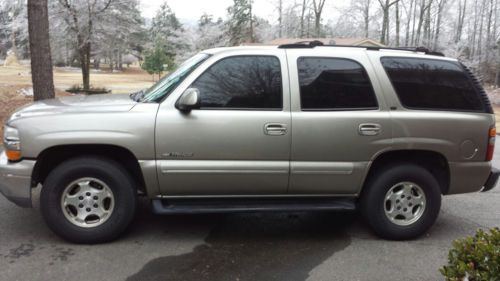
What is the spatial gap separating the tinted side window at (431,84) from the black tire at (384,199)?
0.66 m

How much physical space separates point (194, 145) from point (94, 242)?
130 cm

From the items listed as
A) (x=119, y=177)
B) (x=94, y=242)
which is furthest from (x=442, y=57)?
(x=94, y=242)

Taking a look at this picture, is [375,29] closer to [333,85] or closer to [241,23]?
[241,23]

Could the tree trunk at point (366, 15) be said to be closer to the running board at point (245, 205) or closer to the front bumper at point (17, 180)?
the running board at point (245, 205)

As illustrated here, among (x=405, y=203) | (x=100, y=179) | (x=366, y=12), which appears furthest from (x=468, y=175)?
(x=366, y=12)

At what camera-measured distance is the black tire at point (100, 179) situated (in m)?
4.00

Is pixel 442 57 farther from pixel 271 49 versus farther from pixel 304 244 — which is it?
pixel 304 244

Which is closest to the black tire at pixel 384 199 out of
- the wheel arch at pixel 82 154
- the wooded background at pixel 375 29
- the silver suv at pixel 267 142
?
the silver suv at pixel 267 142

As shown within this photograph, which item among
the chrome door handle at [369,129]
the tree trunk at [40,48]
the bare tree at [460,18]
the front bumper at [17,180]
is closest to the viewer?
the front bumper at [17,180]

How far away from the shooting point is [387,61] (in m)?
4.49

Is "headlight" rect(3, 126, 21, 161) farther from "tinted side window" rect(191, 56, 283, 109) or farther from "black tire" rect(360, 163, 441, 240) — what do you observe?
"black tire" rect(360, 163, 441, 240)

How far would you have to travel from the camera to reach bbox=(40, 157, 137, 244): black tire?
400cm

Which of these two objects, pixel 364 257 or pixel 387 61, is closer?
pixel 364 257

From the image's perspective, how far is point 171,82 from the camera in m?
4.35
